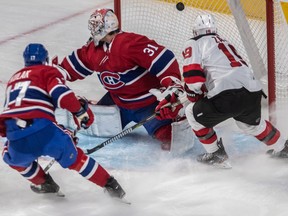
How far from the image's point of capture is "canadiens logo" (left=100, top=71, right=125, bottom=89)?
3.40 metres

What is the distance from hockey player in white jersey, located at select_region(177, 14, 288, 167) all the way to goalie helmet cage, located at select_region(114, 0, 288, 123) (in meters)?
0.47

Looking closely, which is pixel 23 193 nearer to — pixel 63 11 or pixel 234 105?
pixel 234 105

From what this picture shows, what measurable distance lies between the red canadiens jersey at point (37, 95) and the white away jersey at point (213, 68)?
0.56 m

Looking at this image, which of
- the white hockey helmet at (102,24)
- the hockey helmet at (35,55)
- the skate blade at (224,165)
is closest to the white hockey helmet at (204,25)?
the white hockey helmet at (102,24)

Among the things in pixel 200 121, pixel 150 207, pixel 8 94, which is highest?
pixel 8 94

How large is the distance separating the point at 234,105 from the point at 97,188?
719mm

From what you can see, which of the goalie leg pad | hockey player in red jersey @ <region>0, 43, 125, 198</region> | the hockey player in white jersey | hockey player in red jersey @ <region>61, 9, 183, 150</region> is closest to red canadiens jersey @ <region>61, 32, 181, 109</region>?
hockey player in red jersey @ <region>61, 9, 183, 150</region>

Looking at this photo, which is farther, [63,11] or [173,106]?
[63,11]

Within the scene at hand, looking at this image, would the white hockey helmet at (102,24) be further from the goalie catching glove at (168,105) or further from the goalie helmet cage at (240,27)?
the goalie helmet cage at (240,27)

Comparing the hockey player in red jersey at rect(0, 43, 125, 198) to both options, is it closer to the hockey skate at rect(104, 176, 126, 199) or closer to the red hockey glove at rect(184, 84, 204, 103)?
the hockey skate at rect(104, 176, 126, 199)

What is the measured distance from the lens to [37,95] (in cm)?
273

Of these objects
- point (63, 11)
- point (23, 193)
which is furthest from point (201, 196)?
point (63, 11)

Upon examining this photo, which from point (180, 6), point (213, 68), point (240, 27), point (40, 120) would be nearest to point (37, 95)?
point (40, 120)

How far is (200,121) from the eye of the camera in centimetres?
308
